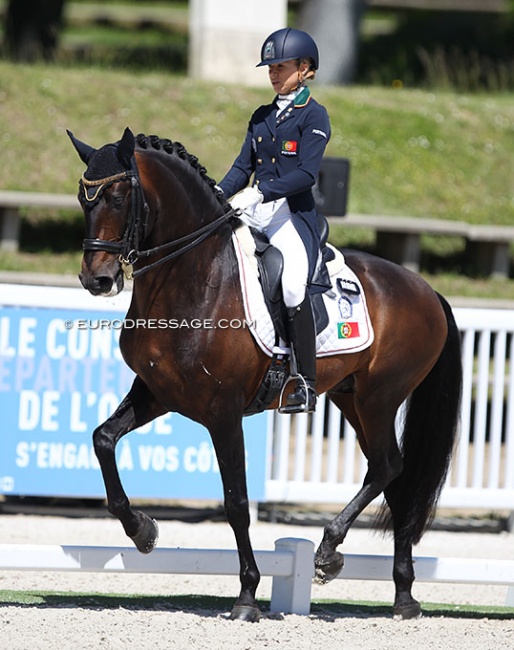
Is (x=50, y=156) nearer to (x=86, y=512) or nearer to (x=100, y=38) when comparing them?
(x=86, y=512)

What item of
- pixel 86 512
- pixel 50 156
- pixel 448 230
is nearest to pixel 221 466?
pixel 86 512

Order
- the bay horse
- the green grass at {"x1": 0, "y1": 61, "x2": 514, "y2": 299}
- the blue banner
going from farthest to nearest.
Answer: the green grass at {"x1": 0, "y1": 61, "x2": 514, "y2": 299} → the blue banner → the bay horse

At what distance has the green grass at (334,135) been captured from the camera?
42.0ft

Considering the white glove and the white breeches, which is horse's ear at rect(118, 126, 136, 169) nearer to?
the white glove

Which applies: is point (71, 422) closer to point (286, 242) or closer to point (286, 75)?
point (286, 242)

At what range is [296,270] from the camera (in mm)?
5504

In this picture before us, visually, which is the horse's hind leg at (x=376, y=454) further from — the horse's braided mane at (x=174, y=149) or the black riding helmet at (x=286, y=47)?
the black riding helmet at (x=286, y=47)

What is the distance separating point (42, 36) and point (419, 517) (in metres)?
12.6

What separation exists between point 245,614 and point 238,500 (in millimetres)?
519

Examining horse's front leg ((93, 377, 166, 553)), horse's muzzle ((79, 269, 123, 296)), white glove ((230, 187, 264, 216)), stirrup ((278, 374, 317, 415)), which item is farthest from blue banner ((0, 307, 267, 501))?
horse's muzzle ((79, 269, 123, 296))

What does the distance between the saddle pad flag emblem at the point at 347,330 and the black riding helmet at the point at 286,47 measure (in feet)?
4.26

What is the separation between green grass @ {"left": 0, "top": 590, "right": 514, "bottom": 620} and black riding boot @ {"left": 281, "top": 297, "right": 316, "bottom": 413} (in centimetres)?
112

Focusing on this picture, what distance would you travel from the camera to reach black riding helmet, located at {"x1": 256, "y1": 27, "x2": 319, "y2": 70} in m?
5.48

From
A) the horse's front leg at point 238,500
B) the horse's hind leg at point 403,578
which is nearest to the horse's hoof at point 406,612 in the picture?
the horse's hind leg at point 403,578
